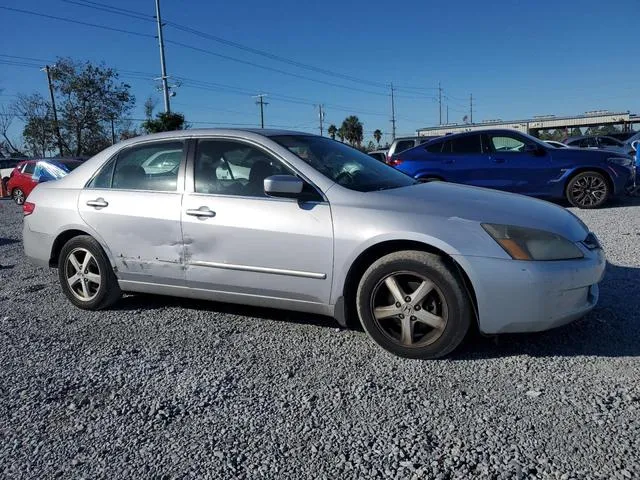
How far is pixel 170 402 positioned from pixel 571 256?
2547 mm

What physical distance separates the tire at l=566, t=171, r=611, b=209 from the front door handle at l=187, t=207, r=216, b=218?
815 cm

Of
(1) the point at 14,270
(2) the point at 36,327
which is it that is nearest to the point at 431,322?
(2) the point at 36,327

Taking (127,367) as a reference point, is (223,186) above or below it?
above

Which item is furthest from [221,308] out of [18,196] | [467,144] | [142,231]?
[18,196]

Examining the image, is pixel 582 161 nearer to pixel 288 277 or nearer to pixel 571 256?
pixel 571 256

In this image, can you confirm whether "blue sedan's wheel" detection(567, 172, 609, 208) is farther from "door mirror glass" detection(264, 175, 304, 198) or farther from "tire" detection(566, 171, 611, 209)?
"door mirror glass" detection(264, 175, 304, 198)

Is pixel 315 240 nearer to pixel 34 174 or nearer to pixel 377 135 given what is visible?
pixel 34 174

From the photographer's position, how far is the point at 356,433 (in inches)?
96.0

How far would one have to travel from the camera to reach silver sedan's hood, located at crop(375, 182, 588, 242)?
3.15 meters

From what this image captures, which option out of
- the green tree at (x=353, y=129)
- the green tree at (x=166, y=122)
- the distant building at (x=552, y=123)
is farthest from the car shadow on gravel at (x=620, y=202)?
the green tree at (x=353, y=129)

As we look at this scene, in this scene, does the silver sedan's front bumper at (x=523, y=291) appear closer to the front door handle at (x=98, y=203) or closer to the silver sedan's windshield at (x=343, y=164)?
the silver sedan's windshield at (x=343, y=164)

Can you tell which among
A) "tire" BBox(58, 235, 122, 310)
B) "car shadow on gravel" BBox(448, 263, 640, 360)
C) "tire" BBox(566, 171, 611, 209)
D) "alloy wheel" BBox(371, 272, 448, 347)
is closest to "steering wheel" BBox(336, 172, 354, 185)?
"alloy wheel" BBox(371, 272, 448, 347)

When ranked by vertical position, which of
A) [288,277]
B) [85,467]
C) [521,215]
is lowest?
[85,467]

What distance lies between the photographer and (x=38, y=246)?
4625mm
